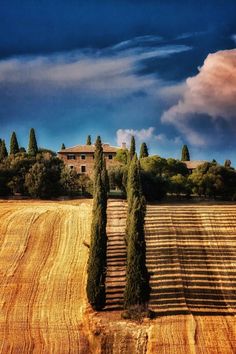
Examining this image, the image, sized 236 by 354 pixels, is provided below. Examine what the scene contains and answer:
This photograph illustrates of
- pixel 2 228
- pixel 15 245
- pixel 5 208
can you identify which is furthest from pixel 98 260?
pixel 5 208

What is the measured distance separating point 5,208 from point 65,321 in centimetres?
2719

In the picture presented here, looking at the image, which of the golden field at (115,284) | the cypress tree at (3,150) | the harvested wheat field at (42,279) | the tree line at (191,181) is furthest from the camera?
the cypress tree at (3,150)

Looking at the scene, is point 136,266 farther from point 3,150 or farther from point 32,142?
point 32,142

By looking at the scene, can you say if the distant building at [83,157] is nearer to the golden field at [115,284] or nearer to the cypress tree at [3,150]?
the cypress tree at [3,150]

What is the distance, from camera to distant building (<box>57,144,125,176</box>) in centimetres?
9938

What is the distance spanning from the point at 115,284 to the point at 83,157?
219 feet

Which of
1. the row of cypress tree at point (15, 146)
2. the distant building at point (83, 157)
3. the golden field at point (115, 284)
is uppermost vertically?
the row of cypress tree at point (15, 146)

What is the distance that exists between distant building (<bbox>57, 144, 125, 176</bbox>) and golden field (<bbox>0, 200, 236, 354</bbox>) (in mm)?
46896

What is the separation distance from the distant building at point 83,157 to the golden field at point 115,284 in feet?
154

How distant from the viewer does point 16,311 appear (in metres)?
30.6

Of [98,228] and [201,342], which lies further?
[98,228]

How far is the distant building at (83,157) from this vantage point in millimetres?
99375

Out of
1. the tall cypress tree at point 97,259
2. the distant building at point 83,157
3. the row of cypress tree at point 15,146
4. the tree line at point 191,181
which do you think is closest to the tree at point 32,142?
the row of cypress tree at point 15,146

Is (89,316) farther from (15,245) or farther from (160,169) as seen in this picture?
(160,169)
